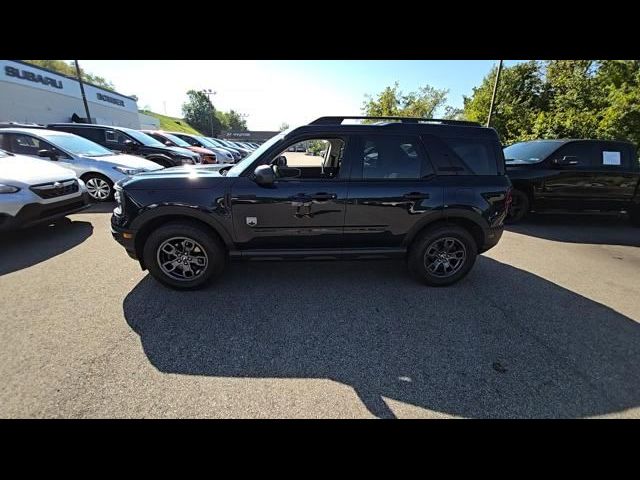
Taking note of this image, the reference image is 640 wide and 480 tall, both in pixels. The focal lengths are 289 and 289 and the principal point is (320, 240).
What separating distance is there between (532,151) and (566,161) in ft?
2.36

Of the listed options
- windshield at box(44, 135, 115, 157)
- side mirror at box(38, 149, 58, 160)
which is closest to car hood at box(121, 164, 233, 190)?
side mirror at box(38, 149, 58, 160)

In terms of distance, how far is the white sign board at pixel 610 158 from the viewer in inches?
242

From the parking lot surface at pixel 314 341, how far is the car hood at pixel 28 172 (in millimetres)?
1034

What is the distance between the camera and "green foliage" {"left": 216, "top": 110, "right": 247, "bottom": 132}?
9386 centimetres

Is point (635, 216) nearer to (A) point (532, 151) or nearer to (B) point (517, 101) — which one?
(A) point (532, 151)

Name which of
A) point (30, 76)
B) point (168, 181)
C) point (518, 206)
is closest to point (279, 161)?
point (168, 181)

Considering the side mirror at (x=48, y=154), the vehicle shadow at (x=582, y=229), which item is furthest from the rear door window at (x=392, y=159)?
the side mirror at (x=48, y=154)

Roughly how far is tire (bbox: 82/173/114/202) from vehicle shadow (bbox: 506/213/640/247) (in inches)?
353

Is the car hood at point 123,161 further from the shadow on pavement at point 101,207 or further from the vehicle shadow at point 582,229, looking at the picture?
the vehicle shadow at point 582,229

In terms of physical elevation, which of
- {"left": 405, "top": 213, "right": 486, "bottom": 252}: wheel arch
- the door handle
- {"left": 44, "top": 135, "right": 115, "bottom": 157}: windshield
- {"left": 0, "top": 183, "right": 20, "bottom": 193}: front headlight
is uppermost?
{"left": 44, "top": 135, "right": 115, "bottom": 157}: windshield

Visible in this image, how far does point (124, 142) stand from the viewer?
8852mm

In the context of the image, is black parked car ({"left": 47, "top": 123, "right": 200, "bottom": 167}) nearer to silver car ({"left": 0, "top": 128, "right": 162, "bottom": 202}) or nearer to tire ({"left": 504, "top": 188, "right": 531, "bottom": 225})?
silver car ({"left": 0, "top": 128, "right": 162, "bottom": 202})
